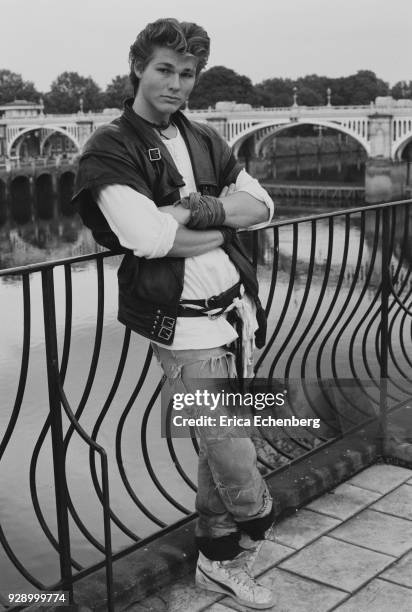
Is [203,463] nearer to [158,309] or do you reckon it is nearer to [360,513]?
[158,309]

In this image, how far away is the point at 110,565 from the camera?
2.21 m

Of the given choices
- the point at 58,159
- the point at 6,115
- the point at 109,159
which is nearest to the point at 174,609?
the point at 109,159

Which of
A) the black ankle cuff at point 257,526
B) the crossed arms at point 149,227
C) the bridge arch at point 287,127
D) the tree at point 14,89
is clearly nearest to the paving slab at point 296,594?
the black ankle cuff at point 257,526

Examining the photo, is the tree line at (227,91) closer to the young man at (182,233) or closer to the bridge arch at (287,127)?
the bridge arch at (287,127)

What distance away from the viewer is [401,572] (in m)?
2.54

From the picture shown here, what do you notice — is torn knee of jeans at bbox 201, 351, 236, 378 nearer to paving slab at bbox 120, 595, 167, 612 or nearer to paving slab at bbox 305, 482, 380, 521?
paving slab at bbox 120, 595, 167, 612

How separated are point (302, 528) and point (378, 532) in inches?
10.0

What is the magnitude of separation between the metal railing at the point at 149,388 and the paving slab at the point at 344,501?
0.21 meters

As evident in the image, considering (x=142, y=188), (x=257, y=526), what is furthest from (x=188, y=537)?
(x=142, y=188)

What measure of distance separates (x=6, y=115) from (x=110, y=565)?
251ft

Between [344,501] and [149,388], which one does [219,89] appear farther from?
[344,501]

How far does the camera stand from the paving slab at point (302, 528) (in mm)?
2756

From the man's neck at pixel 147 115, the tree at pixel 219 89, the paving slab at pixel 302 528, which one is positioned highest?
the tree at pixel 219 89

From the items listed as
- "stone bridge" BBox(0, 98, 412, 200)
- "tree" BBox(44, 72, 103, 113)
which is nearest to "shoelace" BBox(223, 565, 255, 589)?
"stone bridge" BBox(0, 98, 412, 200)
